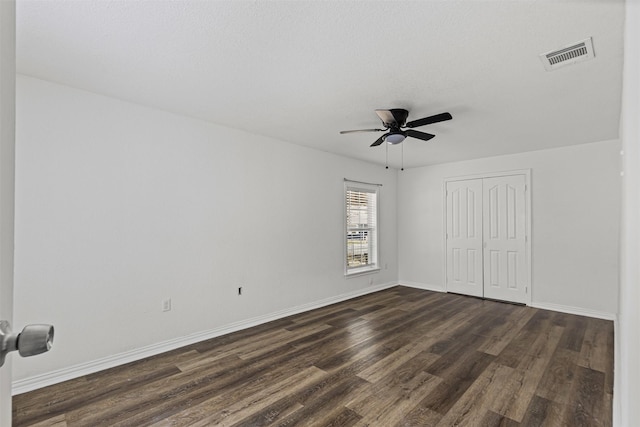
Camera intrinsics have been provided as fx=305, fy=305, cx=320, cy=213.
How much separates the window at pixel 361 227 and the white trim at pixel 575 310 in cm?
270

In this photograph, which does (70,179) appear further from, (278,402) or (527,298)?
(527,298)

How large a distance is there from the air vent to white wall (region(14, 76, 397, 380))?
10.2ft

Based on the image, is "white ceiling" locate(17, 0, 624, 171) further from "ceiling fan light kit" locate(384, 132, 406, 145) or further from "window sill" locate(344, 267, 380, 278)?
"window sill" locate(344, 267, 380, 278)

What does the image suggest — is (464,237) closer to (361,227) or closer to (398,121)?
(361,227)

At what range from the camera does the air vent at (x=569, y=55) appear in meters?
2.05

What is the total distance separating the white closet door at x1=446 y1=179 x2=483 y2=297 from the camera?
5.51 metres

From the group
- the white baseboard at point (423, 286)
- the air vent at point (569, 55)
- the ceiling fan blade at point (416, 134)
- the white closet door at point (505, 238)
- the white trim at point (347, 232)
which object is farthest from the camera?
the white baseboard at point (423, 286)

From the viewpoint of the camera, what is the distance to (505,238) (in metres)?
5.18

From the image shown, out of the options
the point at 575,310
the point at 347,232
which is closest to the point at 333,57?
the point at 347,232

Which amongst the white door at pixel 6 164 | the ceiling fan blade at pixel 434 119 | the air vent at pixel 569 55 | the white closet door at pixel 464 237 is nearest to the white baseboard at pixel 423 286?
the white closet door at pixel 464 237

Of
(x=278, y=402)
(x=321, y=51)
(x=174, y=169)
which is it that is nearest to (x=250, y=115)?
(x=174, y=169)

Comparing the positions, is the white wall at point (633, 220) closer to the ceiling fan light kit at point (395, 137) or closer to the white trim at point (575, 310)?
the ceiling fan light kit at point (395, 137)

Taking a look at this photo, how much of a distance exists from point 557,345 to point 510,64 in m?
3.04

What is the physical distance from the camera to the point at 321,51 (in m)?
2.15
